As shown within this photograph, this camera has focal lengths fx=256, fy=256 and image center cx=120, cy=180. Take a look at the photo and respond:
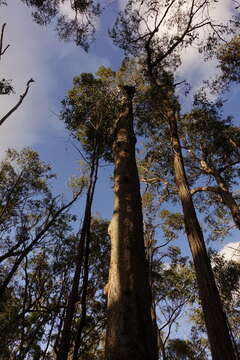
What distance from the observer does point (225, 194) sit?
946 cm

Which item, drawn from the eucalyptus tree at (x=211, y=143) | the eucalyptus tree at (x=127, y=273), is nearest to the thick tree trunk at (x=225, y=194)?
the eucalyptus tree at (x=211, y=143)

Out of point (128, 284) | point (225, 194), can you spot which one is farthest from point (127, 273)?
point (225, 194)

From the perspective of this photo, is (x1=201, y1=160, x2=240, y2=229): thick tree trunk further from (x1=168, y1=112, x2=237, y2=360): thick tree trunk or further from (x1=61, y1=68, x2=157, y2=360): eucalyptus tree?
(x1=61, y1=68, x2=157, y2=360): eucalyptus tree

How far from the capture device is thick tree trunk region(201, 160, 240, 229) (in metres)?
8.46

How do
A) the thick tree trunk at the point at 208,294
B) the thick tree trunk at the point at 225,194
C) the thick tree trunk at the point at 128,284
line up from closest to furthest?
1. the thick tree trunk at the point at 128,284
2. the thick tree trunk at the point at 208,294
3. the thick tree trunk at the point at 225,194

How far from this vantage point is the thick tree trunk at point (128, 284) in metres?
1.75

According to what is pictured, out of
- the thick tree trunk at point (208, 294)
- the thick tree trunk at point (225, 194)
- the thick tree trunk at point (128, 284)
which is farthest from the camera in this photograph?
the thick tree trunk at point (225, 194)

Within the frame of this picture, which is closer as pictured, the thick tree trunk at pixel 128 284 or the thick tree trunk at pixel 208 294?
the thick tree trunk at pixel 128 284

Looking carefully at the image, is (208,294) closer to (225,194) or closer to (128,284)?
(128,284)

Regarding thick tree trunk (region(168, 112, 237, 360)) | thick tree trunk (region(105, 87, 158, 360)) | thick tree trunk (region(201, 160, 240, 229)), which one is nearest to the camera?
thick tree trunk (region(105, 87, 158, 360))

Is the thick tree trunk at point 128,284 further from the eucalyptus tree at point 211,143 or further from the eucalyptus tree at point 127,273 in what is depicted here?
the eucalyptus tree at point 211,143

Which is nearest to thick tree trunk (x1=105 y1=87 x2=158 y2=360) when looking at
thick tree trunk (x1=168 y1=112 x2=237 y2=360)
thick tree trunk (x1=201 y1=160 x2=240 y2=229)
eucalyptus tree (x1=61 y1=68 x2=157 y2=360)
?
eucalyptus tree (x1=61 y1=68 x2=157 y2=360)

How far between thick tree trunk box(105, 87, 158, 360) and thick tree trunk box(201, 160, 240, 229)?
6257mm

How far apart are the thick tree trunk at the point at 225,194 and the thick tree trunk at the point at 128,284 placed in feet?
20.5
